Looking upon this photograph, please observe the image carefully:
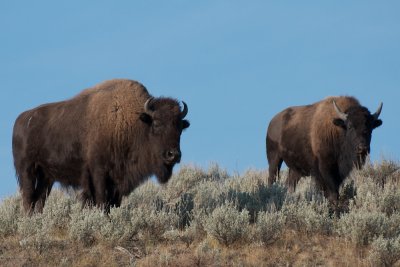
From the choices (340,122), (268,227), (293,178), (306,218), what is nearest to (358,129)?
(340,122)

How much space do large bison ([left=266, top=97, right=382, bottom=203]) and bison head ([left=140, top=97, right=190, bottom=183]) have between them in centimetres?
332

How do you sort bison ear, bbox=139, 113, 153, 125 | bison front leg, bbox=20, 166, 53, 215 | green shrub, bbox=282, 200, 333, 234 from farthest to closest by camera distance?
bison front leg, bbox=20, 166, 53, 215 < bison ear, bbox=139, 113, 153, 125 < green shrub, bbox=282, 200, 333, 234

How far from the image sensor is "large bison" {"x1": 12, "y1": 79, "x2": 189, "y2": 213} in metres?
12.2

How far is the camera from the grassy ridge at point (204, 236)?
9.95 m

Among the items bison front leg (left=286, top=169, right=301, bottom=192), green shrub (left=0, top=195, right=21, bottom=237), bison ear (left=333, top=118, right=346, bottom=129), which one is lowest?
bison front leg (left=286, top=169, right=301, bottom=192)

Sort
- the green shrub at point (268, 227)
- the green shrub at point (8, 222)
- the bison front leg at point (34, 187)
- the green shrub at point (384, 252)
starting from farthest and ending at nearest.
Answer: the bison front leg at point (34, 187), the green shrub at point (8, 222), the green shrub at point (268, 227), the green shrub at point (384, 252)

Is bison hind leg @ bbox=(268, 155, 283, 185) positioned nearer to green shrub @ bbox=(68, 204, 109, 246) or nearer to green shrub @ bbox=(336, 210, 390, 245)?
green shrub @ bbox=(336, 210, 390, 245)

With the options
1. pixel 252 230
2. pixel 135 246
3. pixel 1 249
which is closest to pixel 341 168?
pixel 252 230

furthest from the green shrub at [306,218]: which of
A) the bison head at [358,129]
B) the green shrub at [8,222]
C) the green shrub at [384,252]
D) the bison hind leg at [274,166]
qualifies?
the bison hind leg at [274,166]

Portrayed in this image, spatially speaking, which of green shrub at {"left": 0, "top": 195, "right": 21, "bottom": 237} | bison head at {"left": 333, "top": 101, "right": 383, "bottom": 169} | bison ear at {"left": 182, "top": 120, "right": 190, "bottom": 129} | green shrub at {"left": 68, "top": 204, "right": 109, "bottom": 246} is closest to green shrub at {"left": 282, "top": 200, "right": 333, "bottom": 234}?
bison ear at {"left": 182, "top": 120, "right": 190, "bottom": 129}

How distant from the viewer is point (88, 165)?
40.3 feet

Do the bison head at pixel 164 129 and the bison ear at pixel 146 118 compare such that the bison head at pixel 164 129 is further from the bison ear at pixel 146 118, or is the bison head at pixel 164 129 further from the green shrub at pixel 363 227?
the green shrub at pixel 363 227

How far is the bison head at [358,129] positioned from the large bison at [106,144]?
361cm

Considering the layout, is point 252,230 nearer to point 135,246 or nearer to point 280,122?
point 135,246
